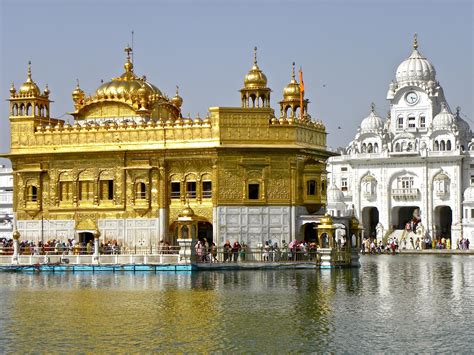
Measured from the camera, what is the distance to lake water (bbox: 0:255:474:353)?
2009 centimetres

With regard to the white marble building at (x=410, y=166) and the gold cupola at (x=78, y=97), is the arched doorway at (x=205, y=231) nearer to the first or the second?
the gold cupola at (x=78, y=97)

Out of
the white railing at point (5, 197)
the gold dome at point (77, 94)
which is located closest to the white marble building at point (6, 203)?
the white railing at point (5, 197)

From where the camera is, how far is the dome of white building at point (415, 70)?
7569 centimetres

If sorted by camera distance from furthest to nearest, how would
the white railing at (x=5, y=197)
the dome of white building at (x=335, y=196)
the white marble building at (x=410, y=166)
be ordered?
the dome of white building at (x=335, y=196)
the white railing at (x=5, y=197)
the white marble building at (x=410, y=166)

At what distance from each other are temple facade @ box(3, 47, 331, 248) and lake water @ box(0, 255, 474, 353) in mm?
5873

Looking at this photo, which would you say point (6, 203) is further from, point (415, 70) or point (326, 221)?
point (326, 221)

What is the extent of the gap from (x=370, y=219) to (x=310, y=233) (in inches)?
1297

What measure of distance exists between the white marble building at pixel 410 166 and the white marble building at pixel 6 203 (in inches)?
852

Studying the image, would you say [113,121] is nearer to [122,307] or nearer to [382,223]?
[122,307]

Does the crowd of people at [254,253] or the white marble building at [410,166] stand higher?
the white marble building at [410,166]

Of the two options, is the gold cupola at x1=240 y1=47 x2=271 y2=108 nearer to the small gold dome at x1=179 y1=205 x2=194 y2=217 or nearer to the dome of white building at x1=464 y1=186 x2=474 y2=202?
the small gold dome at x1=179 y1=205 x2=194 y2=217

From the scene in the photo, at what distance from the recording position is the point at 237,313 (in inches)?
959

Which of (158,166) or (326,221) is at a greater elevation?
(158,166)

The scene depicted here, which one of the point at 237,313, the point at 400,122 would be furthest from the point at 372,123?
the point at 237,313
